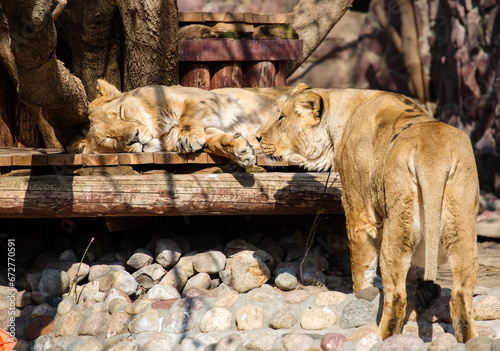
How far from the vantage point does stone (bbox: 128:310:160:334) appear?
3.68 metres

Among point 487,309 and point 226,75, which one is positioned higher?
point 226,75

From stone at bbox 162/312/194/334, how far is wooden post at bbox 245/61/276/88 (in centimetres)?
291

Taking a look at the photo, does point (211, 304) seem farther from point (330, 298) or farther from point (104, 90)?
point (104, 90)

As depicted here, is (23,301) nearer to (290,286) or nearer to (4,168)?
(4,168)

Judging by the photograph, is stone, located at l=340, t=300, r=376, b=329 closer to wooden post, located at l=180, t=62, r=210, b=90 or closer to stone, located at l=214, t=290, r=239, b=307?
stone, located at l=214, t=290, r=239, b=307

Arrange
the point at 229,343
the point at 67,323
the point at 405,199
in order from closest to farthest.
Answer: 1. the point at 405,199
2. the point at 229,343
3. the point at 67,323

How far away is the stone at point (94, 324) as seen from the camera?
12.5 ft

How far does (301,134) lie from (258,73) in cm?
197

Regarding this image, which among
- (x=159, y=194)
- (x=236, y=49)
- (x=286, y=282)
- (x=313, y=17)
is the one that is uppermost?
(x=313, y=17)

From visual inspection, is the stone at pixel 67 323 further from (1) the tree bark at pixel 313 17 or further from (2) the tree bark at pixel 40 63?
(1) the tree bark at pixel 313 17

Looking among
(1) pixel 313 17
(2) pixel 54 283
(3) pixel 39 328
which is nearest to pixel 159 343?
(3) pixel 39 328

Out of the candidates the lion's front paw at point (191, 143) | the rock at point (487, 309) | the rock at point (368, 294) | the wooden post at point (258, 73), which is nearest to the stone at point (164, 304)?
the lion's front paw at point (191, 143)

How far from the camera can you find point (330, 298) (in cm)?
357

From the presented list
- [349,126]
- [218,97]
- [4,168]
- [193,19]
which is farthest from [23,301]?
[193,19]
